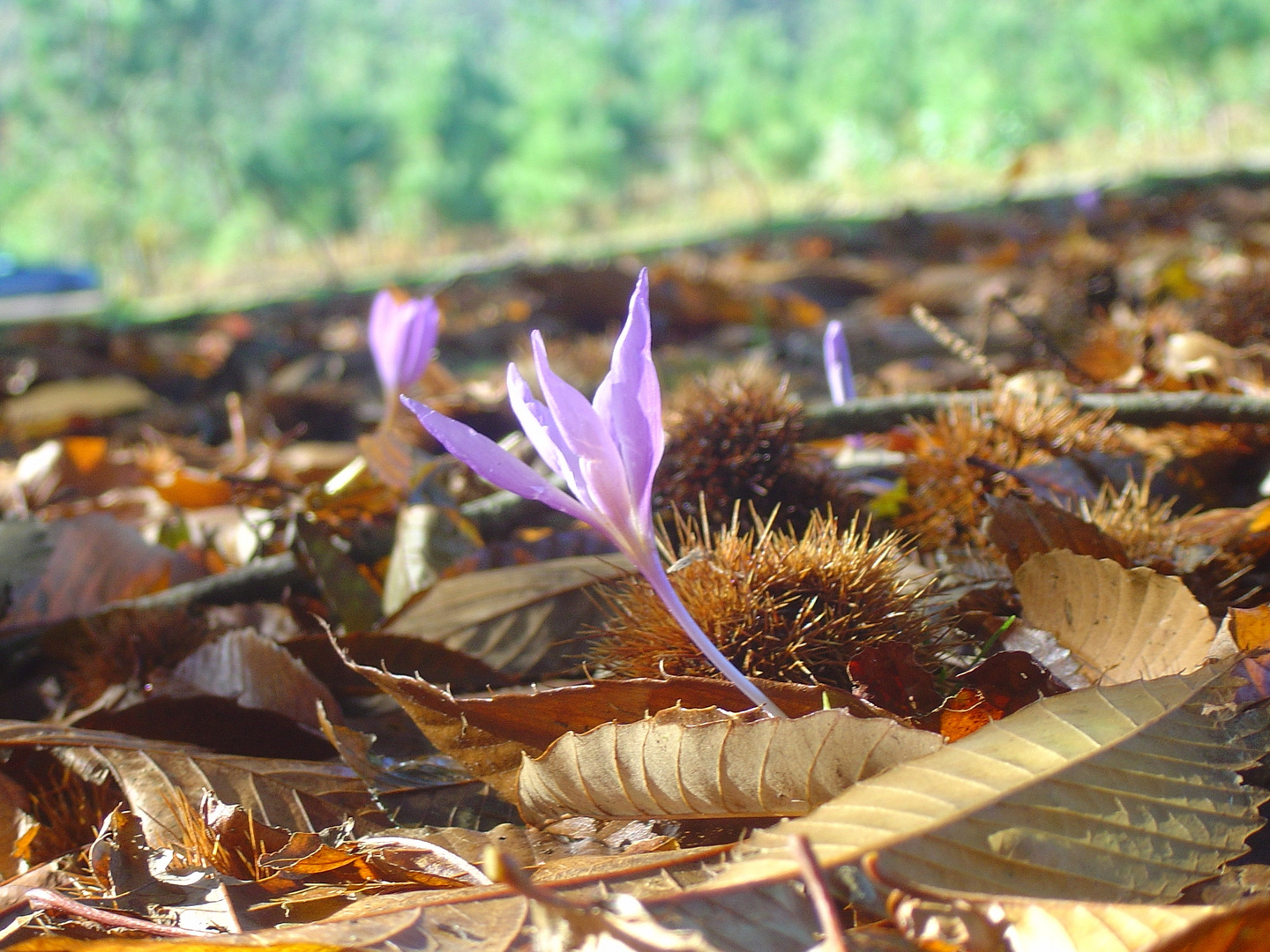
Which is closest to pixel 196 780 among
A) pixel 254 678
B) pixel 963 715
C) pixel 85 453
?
pixel 254 678

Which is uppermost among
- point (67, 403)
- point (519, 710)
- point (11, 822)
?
point (519, 710)

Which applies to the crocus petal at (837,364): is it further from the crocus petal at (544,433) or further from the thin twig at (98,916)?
the thin twig at (98,916)

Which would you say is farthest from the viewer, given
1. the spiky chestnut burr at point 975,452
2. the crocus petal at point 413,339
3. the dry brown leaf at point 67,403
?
the dry brown leaf at point 67,403

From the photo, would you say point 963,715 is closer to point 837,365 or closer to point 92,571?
point 837,365

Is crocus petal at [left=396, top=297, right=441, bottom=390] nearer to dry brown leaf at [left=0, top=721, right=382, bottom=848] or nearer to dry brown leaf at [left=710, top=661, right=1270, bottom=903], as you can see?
dry brown leaf at [left=0, top=721, right=382, bottom=848]

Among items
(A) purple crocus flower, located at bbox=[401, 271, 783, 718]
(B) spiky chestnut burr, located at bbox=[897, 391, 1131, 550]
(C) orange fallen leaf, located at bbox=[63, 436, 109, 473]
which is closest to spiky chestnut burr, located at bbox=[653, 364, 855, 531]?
→ (B) spiky chestnut burr, located at bbox=[897, 391, 1131, 550]

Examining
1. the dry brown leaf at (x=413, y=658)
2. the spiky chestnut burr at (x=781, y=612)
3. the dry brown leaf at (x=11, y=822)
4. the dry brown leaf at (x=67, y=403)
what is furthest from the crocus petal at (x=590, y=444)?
the dry brown leaf at (x=67, y=403)

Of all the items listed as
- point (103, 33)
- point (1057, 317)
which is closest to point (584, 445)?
point (1057, 317)
